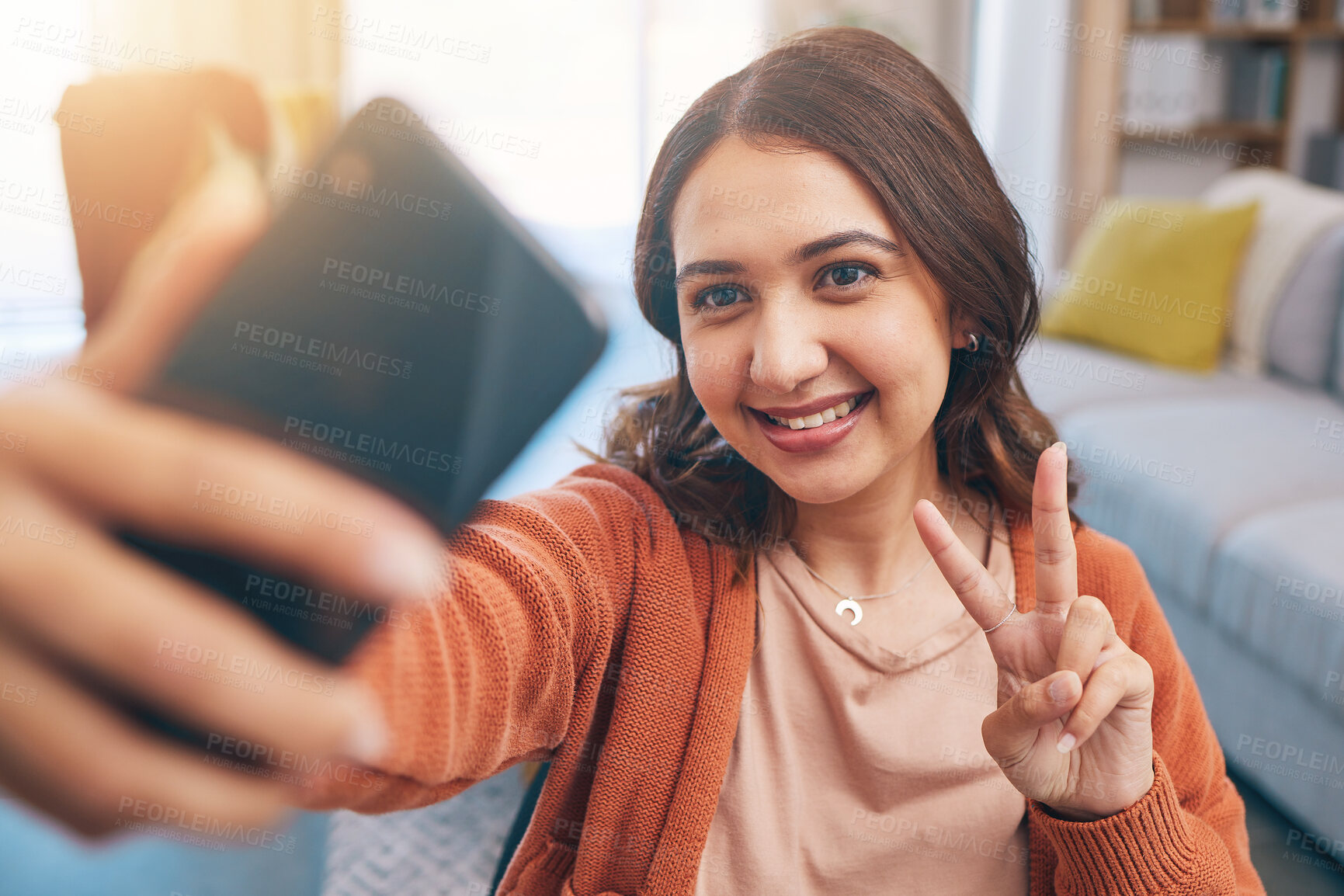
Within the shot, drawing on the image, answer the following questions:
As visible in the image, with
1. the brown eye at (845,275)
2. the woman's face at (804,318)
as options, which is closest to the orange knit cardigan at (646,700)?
the woman's face at (804,318)

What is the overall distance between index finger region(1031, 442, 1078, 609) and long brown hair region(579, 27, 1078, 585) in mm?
181

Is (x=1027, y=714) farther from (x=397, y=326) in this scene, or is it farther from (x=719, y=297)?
(x=397, y=326)

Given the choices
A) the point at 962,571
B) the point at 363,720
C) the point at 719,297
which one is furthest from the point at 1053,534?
the point at 363,720

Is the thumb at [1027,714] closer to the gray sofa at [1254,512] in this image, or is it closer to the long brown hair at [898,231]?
the long brown hair at [898,231]

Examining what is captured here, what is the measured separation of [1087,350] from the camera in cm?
239

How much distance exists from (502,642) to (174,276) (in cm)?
40

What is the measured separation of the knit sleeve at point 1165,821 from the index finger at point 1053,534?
145 millimetres

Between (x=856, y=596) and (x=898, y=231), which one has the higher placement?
(x=898, y=231)

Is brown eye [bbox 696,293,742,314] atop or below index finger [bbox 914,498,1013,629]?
atop

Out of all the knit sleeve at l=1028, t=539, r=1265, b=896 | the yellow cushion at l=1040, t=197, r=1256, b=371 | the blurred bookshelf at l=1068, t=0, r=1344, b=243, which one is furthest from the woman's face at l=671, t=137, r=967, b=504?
the blurred bookshelf at l=1068, t=0, r=1344, b=243

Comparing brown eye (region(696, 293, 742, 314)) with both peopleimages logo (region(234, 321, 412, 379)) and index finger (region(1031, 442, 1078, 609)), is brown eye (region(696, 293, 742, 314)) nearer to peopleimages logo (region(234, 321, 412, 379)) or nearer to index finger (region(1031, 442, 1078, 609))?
index finger (region(1031, 442, 1078, 609))

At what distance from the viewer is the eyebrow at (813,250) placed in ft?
2.10

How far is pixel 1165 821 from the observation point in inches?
25.4

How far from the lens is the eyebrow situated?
0.64 meters
